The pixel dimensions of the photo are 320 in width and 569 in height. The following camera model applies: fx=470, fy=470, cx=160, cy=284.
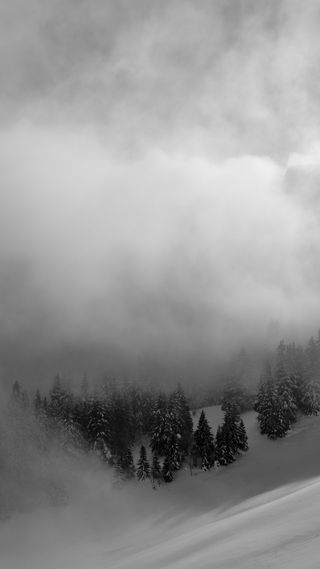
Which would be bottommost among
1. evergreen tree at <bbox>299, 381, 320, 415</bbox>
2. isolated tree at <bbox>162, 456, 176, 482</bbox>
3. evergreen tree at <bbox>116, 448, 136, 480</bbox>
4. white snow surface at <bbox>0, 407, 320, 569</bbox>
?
white snow surface at <bbox>0, 407, 320, 569</bbox>

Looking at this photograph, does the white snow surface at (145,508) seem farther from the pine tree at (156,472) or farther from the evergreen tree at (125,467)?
the evergreen tree at (125,467)

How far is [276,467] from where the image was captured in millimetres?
72438

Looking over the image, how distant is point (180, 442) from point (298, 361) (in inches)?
1133

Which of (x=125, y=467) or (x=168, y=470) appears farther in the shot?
(x=125, y=467)

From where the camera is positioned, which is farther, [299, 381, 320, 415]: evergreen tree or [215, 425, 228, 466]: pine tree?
[299, 381, 320, 415]: evergreen tree

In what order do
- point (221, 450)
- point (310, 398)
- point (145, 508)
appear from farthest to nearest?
point (310, 398) < point (221, 450) < point (145, 508)

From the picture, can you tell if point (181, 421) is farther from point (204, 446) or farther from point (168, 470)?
point (168, 470)

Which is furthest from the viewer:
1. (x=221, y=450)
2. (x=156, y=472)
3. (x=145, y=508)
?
(x=156, y=472)

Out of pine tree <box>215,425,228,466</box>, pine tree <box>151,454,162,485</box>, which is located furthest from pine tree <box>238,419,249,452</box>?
pine tree <box>151,454,162,485</box>

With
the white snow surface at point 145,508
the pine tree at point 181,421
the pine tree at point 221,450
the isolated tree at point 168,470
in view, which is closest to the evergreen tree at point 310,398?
the white snow surface at point 145,508

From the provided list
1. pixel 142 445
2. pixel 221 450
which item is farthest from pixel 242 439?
pixel 142 445

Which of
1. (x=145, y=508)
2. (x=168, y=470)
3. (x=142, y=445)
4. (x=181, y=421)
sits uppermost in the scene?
(x=181, y=421)

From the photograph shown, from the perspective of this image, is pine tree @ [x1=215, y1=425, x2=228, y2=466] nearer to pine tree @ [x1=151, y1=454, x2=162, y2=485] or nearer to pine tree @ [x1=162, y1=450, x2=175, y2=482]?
pine tree @ [x1=162, y1=450, x2=175, y2=482]

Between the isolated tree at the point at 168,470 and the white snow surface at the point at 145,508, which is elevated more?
the isolated tree at the point at 168,470
